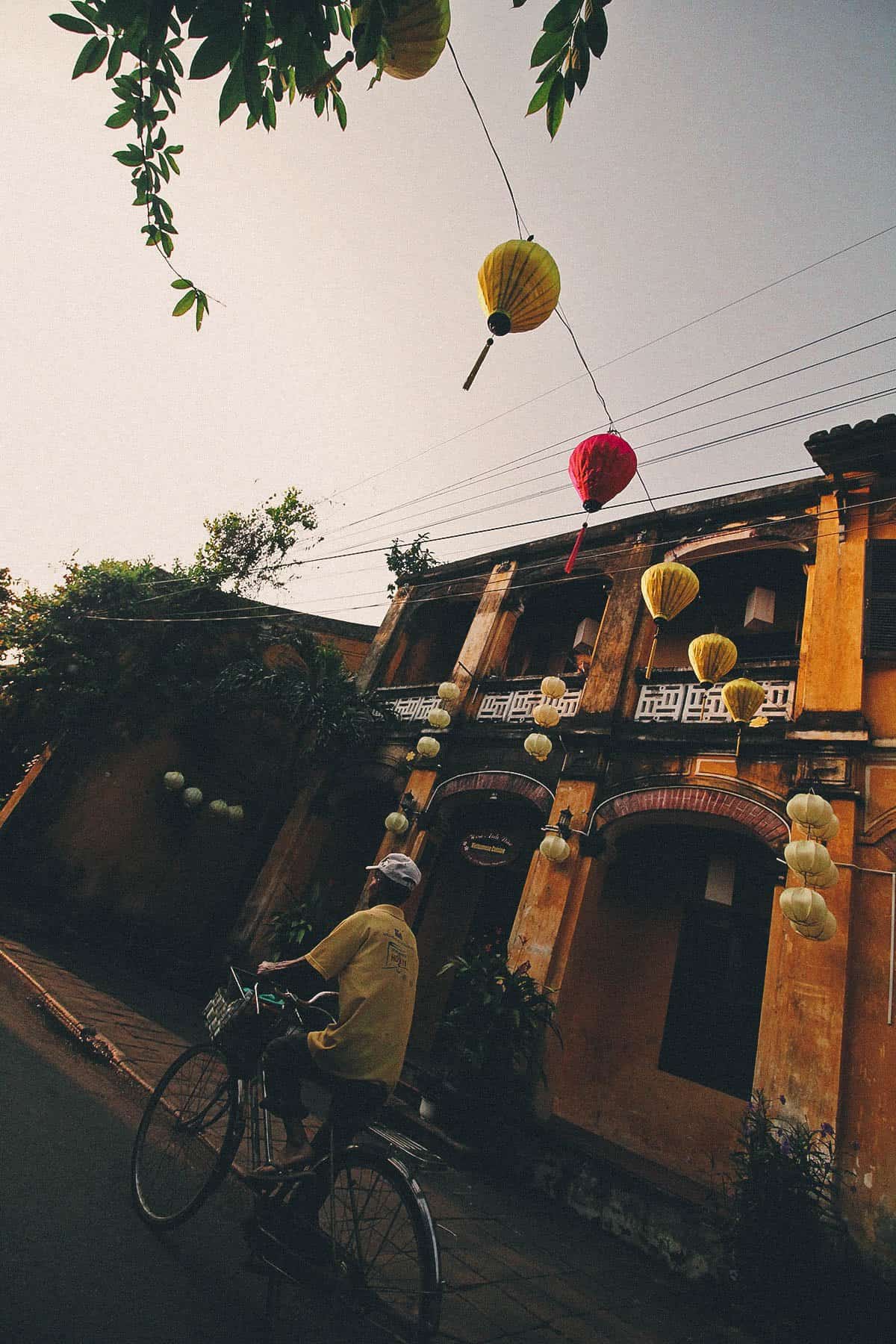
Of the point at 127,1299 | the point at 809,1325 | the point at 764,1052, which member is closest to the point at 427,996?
the point at 764,1052

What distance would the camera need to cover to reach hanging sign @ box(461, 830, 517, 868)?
7.80 meters

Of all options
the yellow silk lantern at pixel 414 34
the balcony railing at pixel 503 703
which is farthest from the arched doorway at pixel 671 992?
the yellow silk lantern at pixel 414 34

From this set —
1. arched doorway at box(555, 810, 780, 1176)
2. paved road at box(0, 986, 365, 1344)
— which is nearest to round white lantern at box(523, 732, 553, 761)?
arched doorway at box(555, 810, 780, 1176)

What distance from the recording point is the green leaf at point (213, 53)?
149 centimetres

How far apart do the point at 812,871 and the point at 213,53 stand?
608 centimetres

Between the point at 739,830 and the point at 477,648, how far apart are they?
5.10m

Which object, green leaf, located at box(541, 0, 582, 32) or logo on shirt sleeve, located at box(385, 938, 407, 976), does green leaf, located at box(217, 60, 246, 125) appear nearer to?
green leaf, located at box(541, 0, 582, 32)

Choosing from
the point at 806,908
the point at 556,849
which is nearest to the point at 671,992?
the point at 556,849

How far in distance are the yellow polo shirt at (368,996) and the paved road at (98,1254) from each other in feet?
2.65

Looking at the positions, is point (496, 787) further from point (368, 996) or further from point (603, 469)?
point (368, 996)

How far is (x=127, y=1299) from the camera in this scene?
2.03 meters

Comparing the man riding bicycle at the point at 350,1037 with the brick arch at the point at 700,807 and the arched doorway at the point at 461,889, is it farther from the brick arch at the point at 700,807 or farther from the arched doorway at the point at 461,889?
the arched doorway at the point at 461,889

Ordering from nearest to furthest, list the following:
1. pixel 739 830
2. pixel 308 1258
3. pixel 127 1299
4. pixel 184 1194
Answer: pixel 127 1299, pixel 308 1258, pixel 184 1194, pixel 739 830

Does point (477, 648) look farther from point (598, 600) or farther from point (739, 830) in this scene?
point (739, 830)
